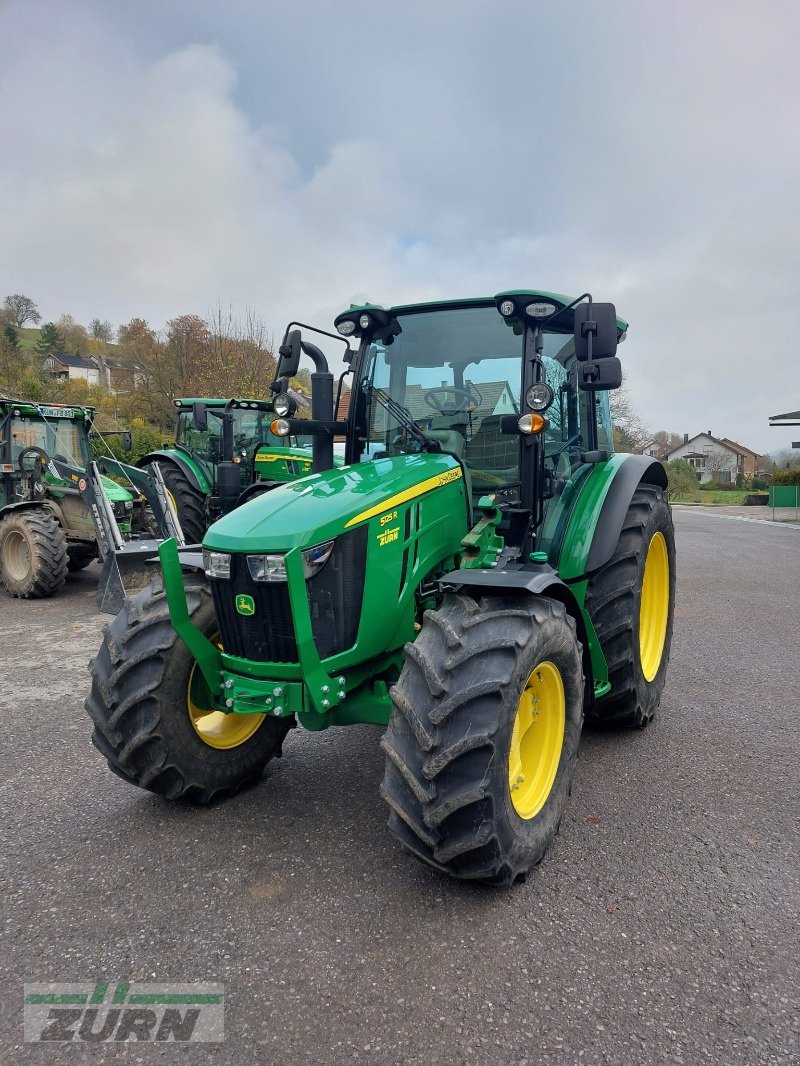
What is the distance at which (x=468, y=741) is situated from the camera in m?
2.38

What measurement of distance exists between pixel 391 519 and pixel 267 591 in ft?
1.91

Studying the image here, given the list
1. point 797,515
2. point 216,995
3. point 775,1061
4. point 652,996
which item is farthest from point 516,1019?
point 797,515

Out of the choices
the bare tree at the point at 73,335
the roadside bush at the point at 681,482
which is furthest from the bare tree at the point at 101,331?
the roadside bush at the point at 681,482

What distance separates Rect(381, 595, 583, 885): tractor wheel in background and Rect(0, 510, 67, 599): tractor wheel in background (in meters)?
7.17

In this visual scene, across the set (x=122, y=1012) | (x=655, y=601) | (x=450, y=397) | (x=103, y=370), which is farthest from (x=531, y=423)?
(x=103, y=370)

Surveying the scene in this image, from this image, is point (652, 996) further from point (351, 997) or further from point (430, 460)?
point (430, 460)

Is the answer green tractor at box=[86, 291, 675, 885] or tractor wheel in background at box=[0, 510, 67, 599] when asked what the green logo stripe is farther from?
tractor wheel in background at box=[0, 510, 67, 599]

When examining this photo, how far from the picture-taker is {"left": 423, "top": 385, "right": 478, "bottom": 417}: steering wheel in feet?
12.0

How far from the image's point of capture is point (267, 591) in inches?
109

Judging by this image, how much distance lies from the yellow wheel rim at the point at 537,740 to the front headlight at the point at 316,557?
0.92 metres

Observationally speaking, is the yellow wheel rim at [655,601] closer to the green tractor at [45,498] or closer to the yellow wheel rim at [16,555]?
the green tractor at [45,498]

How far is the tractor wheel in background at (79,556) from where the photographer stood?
9.61m

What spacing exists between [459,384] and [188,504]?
8689 millimetres

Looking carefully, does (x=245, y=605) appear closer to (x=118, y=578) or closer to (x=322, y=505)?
(x=322, y=505)
